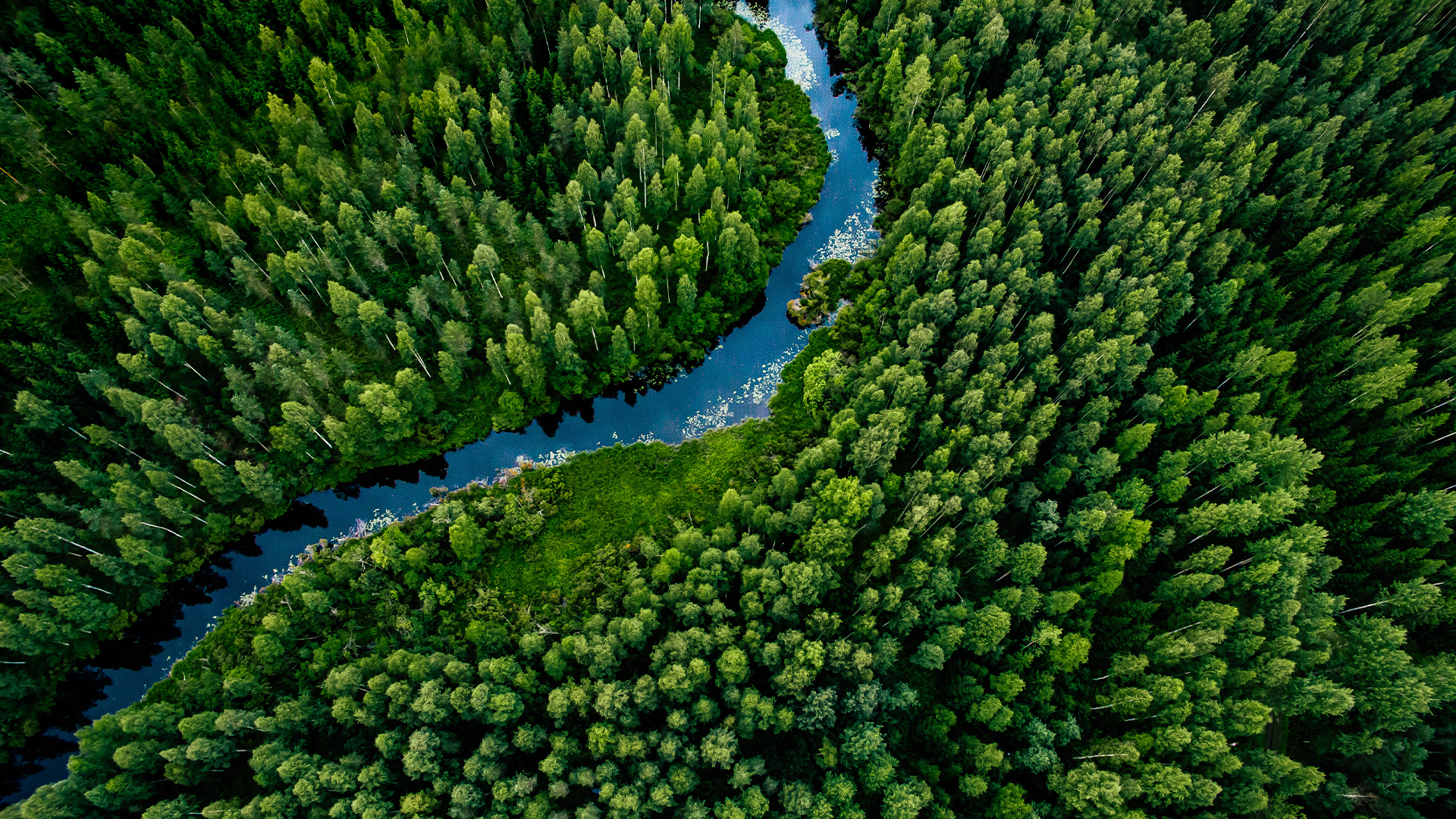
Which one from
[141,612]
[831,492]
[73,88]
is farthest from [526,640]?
[73,88]

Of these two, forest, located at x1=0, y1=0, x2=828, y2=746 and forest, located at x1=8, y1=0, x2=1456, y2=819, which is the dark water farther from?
forest, located at x1=8, y1=0, x2=1456, y2=819

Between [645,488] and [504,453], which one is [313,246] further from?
[645,488]

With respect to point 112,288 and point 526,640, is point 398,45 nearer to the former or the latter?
point 112,288

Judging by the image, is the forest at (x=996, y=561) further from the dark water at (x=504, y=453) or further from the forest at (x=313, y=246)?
the forest at (x=313, y=246)

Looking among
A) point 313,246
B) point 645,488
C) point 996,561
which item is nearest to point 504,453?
point 645,488

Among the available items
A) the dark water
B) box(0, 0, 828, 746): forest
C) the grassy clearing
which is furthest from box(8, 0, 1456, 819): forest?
box(0, 0, 828, 746): forest

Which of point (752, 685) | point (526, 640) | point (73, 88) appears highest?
point (73, 88)
